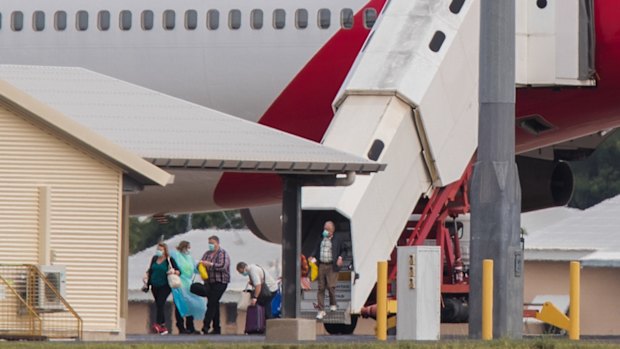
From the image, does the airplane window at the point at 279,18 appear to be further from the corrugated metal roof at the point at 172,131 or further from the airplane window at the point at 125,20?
the corrugated metal roof at the point at 172,131

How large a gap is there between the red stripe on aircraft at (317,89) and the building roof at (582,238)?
15233 mm

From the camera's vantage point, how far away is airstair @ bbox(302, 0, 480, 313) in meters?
29.0

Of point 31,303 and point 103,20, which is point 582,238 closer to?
point 103,20

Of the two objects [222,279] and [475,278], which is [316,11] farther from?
[475,278]

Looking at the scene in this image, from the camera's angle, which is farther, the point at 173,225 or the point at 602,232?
the point at 173,225

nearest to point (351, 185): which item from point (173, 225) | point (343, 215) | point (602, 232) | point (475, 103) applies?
point (343, 215)

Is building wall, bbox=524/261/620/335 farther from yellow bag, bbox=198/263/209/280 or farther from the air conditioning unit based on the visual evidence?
the air conditioning unit

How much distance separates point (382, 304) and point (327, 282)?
149 inches

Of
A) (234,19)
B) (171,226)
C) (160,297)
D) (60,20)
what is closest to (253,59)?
(234,19)

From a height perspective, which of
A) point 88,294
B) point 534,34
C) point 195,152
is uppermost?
point 534,34

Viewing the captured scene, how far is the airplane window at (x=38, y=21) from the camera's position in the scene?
1417 inches

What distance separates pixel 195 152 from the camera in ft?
85.1

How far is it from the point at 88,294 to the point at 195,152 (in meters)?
2.17

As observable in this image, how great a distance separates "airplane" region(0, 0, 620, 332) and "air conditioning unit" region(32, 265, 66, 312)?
9691 mm
